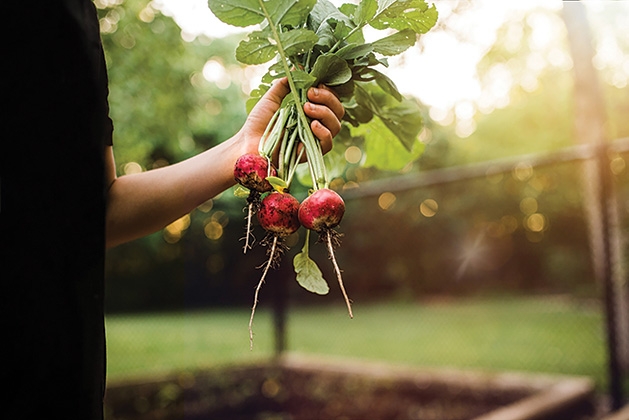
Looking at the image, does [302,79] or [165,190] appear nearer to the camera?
[302,79]

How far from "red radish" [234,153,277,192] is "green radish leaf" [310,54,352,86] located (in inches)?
7.1

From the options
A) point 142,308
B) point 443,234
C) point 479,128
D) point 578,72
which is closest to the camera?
point 578,72

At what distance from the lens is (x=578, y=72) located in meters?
5.82

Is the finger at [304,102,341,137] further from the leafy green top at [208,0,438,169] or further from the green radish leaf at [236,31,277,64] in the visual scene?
the green radish leaf at [236,31,277,64]

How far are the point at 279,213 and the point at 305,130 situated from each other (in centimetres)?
16

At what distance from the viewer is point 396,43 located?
1.05m

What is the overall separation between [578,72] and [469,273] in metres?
3.64

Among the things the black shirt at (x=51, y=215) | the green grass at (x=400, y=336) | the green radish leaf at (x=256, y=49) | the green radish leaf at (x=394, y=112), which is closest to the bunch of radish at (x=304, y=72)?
the green radish leaf at (x=256, y=49)

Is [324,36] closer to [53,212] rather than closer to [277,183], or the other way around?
[277,183]

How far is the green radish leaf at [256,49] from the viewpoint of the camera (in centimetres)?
104

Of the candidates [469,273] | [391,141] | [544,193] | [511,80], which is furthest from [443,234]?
[391,141]

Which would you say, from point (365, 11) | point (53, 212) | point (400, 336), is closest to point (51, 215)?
point (53, 212)

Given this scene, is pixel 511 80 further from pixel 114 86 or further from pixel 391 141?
pixel 391 141

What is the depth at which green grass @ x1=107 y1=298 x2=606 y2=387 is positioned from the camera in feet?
17.1
